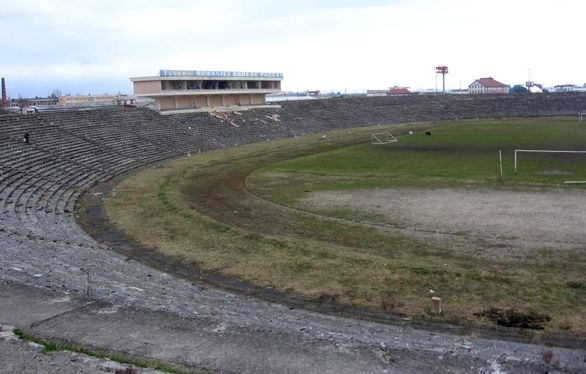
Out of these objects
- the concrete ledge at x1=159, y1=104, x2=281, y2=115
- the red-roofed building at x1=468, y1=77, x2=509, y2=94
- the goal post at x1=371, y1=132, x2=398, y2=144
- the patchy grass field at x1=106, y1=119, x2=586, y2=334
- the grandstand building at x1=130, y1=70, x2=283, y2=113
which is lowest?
the patchy grass field at x1=106, y1=119, x2=586, y2=334

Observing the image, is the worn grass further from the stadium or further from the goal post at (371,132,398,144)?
the goal post at (371,132,398,144)

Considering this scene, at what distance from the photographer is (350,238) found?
22359 mm

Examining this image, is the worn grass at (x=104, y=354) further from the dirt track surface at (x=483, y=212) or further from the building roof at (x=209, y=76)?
the building roof at (x=209, y=76)

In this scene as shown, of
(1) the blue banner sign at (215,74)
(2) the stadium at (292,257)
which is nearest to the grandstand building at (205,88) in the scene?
(1) the blue banner sign at (215,74)

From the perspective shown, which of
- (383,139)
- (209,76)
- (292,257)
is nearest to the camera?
(292,257)

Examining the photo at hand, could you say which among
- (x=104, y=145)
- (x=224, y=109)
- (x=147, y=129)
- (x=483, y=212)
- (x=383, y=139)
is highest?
(x=224, y=109)

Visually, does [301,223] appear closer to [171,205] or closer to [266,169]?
[171,205]

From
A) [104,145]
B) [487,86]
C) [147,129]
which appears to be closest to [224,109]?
[147,129]

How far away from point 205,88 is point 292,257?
200ft

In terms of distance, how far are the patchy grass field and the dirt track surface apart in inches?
19.0

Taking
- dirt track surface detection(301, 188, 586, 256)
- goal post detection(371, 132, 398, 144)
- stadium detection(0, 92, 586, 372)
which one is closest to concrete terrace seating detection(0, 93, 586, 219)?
stadium detection(0, 92, 586, 372)

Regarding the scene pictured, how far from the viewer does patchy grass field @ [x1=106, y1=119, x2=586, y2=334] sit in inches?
616

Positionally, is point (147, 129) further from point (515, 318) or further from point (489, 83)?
point (489, 83)

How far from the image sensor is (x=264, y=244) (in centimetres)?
2148
